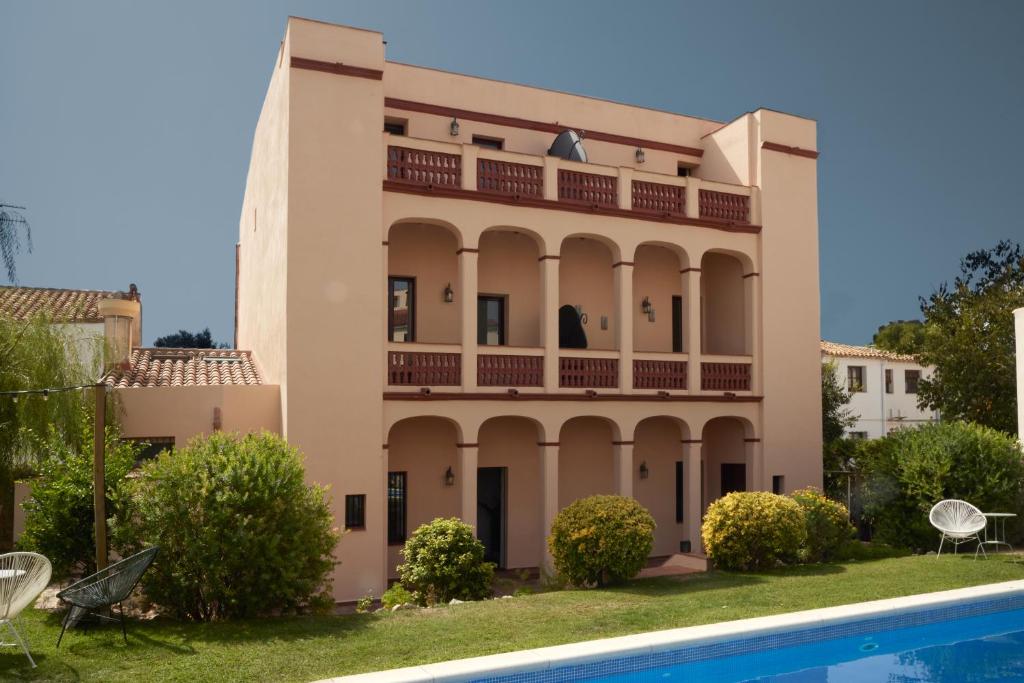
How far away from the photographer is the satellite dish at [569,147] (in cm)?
1905

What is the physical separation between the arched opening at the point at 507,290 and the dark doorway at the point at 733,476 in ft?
19.1

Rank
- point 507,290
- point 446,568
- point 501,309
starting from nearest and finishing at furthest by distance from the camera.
Result: 1. point 446,568
2. point 507,290
3. point 501,309

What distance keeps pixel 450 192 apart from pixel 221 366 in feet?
20.7

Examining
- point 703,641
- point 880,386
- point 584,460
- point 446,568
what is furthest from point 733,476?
point 880,386

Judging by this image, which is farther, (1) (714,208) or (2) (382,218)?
(1) (714,208)

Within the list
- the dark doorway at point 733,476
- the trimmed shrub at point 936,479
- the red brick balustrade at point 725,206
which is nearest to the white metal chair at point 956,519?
the trimmed shrub at point 936,479

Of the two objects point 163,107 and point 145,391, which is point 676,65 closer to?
point 163,107

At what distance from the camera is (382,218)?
53.7ft

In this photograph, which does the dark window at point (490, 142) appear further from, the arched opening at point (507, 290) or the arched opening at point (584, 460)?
the arched opening at point (584, 460)

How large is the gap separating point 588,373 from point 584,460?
2.91m

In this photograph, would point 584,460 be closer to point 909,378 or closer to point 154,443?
point 154,443

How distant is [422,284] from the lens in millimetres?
18672

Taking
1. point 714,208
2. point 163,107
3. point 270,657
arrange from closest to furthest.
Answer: point 270,657
point 714,208
point 163,107

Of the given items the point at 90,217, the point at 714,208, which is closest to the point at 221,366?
the point at 714,208
